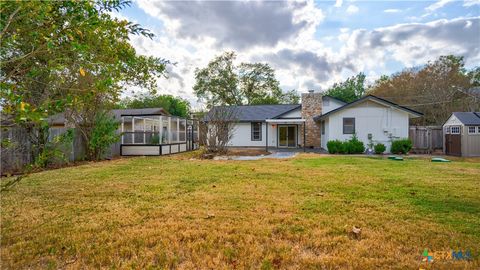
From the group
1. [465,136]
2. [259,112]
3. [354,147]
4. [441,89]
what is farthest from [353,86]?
[354,147]

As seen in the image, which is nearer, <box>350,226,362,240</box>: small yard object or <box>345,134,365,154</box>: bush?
<box>350,226,362,240</box>: small yard object

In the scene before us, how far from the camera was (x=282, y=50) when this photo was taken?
19.1 m

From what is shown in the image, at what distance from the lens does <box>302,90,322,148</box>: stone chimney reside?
2038 centimetres

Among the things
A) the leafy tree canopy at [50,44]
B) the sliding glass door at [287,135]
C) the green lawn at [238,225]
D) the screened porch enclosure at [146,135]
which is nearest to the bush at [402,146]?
the sliding glass door at [287,135]

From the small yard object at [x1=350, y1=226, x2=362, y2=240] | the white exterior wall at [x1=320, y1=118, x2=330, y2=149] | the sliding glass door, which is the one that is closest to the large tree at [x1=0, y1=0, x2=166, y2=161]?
the small yard object at [x1=350, y1=226, x2=362, y2=240]

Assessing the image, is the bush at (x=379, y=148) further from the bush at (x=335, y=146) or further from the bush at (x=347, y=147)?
the bush at (x=335, y=146)

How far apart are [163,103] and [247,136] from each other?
2470 centimetres

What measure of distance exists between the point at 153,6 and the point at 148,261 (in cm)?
583

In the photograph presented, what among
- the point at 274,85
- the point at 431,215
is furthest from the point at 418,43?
the point at 274,85

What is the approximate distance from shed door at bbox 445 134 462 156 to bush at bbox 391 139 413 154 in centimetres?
278

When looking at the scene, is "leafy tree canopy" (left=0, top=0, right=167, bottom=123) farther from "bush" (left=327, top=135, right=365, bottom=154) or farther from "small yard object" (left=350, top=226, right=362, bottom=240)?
"bush" (left=327, top=135, right=365, bottom=154)

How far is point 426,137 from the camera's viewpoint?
1772 cm

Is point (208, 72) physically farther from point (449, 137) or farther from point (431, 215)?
point (431, 215)

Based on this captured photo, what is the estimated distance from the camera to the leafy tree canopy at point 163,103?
134 feet
